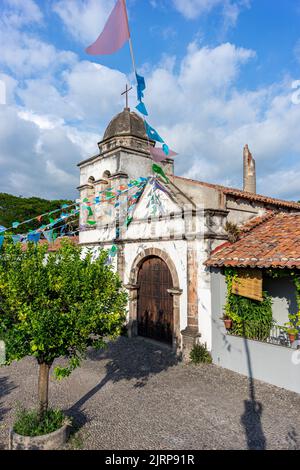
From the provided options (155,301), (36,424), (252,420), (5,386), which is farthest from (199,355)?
(36,424)

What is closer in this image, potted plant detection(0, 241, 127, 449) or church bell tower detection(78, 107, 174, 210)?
potted plant detection(0, 241, 127, 449)

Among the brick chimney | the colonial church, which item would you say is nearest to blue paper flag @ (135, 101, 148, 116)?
the colonial church

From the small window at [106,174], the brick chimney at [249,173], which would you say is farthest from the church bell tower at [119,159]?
the brick chimney at [249,173]

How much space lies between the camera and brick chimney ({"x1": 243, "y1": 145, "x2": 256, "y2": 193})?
16.3 metres

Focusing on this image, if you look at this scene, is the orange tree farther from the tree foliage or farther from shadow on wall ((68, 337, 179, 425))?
shadow on wall ((68, 337, 179, 425))

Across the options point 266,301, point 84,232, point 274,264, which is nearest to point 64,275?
point 274,264

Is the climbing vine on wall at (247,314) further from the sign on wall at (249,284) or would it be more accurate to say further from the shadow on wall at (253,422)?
the shadow on wall at (253,422)

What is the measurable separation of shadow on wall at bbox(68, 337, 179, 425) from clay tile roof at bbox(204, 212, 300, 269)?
3.31m

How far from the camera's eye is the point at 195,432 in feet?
Answer: 18.5

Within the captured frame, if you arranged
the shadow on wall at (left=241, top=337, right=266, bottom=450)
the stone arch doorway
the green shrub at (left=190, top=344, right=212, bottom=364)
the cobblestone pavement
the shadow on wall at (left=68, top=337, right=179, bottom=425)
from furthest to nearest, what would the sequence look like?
the stone arch doorway, the green shrub at (left=190, top=344, right=212, bottom=364), the shadow on wall at (left=68, top=337, right=179, bottom=425), the cobblestone pavement, the shadow on wall at (left=241, top=337, right=266, bottom=450)

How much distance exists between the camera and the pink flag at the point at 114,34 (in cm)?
448

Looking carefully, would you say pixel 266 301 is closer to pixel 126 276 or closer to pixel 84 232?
pixel 126 276

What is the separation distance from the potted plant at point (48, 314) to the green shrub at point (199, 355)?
4.58 meters
